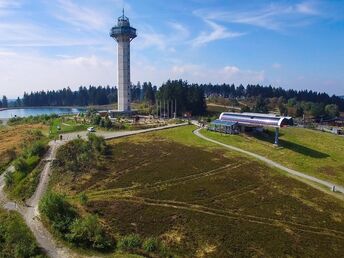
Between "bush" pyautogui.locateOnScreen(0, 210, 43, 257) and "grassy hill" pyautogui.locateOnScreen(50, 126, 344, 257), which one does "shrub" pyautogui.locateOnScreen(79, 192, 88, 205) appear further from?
"bush" pyautogui.locateOnScreen(0, 210, 43, 257)

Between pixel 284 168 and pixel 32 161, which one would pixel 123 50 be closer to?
pixel 32 161

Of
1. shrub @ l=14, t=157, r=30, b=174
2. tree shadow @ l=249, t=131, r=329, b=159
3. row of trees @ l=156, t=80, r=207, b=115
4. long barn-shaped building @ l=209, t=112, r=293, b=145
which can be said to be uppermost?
row of trees @ l=156, t=80, r=207, b=115

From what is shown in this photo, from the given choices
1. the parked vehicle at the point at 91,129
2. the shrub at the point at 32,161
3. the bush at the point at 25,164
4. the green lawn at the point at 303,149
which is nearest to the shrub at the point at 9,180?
the bush at the point at 25,164

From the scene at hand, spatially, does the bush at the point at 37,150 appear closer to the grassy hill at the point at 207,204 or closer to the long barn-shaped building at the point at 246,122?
the grassy hill at the point at 207,204

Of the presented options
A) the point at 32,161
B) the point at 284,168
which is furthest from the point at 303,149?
the point at 32,161

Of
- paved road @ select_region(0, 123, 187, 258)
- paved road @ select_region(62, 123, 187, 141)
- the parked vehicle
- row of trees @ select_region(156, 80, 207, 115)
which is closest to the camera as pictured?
paved road @ select_region(0, 123, 187, 258)

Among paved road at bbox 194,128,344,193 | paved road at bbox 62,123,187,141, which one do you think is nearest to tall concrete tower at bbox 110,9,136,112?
paved road at bbox 62,123,187,141

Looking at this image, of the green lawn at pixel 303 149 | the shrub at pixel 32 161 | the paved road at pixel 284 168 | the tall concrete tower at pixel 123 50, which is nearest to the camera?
the paved road at pixel 284 168
